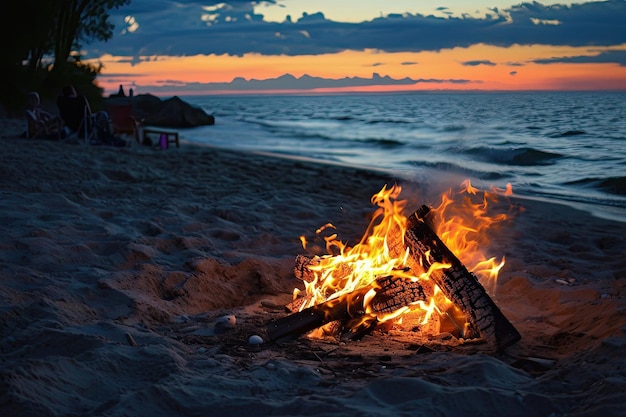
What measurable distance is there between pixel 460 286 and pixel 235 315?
172cm

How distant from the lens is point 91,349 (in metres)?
3.54

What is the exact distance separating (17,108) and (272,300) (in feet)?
81.6

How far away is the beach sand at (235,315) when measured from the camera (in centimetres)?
302

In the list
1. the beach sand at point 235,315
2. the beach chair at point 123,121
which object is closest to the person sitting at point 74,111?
the beach chair at point 123,121

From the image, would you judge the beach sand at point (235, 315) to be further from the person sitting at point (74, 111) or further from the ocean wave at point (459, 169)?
the person sitting at point (74, 111)

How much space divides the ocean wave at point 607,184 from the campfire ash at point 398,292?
27.8 ft

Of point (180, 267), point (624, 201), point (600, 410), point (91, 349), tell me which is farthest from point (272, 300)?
point (624, 201)

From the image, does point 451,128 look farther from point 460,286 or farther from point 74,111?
point 460,286

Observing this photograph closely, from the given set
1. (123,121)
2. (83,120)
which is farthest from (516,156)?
(83,120)

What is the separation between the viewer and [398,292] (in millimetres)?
4363

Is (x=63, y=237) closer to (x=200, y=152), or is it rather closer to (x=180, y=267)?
(x=180, y=267)

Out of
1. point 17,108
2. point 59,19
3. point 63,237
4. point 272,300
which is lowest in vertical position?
point 272,300

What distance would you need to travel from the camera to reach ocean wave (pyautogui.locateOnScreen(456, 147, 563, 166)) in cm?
1677

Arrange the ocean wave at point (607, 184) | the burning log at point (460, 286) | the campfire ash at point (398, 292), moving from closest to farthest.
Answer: the burning log at point (460, 286)
the campfire ash at point (398, 292)
the ocean wave at point (607, 184)
